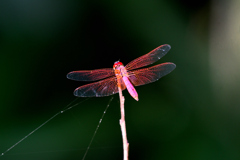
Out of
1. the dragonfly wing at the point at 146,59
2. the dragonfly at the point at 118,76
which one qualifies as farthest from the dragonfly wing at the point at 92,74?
the dragonfly wing at the point at 146,59

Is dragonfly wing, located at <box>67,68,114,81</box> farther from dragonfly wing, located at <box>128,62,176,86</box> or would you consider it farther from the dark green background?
the dark green background

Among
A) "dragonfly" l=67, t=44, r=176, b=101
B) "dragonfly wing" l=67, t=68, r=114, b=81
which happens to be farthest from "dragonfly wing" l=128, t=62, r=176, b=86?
"dragonfly wing" l=67, t=68, r=114, b=81

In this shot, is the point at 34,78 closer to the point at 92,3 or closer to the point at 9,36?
the point at 9,36

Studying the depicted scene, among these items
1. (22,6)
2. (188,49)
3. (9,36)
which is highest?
(22,6)

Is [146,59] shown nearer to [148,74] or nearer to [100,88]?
[148,74]

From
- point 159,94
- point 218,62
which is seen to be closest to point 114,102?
point 159,94

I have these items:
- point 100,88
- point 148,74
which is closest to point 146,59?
point 148,74
